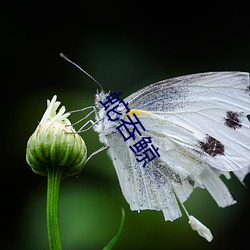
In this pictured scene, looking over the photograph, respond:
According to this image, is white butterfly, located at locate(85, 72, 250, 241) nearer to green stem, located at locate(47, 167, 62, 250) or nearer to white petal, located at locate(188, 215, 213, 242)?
white petal, located at locate(188, 215, 213, 242)

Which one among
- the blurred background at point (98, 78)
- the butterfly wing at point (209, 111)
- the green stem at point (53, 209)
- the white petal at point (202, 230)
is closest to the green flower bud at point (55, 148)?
the green stem at point (53, 209)

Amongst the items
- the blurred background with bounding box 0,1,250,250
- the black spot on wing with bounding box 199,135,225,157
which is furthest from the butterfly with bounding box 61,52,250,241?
the blurred background with bounding box 0,1,250,250

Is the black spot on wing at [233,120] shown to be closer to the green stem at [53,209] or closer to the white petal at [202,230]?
the white petal at [202,230]

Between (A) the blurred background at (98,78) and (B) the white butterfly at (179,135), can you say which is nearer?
(B) the white butterfly at (179,135)

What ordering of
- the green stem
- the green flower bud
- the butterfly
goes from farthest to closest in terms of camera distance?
the butterfly
the green flower bud
the green stem

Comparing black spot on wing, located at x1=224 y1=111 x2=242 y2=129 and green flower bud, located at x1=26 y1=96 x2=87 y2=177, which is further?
black spot on wing, located at x1=224 y1=111 x2=242 y2=129

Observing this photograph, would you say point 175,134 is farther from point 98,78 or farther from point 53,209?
point 98,78

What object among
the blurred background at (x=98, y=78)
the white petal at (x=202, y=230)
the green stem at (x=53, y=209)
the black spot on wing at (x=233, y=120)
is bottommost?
the white petal at (x=202, y=230)

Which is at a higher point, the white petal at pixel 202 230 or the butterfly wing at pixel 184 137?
the butterfly wing at pixel 184 137
